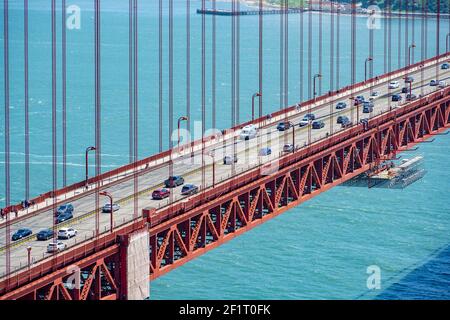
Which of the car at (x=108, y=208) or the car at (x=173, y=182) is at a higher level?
the car at (x=173, y=182)

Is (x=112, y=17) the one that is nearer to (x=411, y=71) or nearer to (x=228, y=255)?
(x=411, y=71)

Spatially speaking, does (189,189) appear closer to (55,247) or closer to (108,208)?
(108,208)

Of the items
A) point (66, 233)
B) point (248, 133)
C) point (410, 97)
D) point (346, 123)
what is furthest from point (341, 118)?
point (66, 233)

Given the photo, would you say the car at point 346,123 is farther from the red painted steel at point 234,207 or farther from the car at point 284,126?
the car at point 284,126

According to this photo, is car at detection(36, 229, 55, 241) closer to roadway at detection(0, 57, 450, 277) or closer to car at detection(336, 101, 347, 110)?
roadway at detection(0, 57, 450, 277)

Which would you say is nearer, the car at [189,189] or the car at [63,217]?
the car at [63,217]

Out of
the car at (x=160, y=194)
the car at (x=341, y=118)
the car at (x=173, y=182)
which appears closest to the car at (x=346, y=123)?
the car at (x=341, y=118)

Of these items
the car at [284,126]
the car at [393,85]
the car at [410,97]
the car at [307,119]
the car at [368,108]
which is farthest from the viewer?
the car at [393,85]
